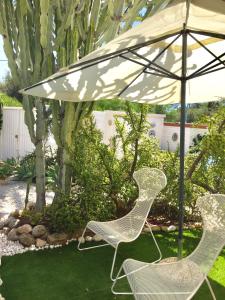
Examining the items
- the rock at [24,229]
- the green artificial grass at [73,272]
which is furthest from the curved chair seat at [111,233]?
the rock at [24,229]

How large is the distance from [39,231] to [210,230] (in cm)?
285

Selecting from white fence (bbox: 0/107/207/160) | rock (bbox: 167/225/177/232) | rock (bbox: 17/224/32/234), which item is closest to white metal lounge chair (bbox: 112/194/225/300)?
rock (bbox: 17/224/32/234)

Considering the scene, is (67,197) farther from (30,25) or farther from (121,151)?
(30,25)

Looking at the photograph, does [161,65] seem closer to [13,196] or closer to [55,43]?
[55,43]

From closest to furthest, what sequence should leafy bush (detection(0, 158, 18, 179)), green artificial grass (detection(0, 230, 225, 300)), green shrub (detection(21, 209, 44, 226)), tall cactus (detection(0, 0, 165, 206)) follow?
green artificial grass (detection(0, 230, 225, 300)) → tall cactus (detection(0, 0, 165, 206)) → green shrub (detection(21, 209, 44, 226)) → leafy bush (detection(0, 158, 18, 179))

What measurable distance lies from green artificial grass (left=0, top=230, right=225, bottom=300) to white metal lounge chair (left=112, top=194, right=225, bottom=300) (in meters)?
0.72

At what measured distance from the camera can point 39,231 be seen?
5332 millimetres

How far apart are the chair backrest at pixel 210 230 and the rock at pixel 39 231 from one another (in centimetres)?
262

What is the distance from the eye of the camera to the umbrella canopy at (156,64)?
3.07 m

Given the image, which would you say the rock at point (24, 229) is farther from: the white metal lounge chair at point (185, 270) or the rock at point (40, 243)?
the white metal lounge chair at point (185, 270)

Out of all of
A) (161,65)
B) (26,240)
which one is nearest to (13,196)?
(26,240)

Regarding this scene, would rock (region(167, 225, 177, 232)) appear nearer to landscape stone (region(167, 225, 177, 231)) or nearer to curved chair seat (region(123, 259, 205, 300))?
landscape stone (region(167, 225, 177, 231))

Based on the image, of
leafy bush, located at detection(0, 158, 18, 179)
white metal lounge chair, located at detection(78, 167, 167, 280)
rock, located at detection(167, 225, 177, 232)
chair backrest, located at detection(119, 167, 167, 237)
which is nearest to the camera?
white metal lounge chair, located at detection(78, 167, 167, 280)

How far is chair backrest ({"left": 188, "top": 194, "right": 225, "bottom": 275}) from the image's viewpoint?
3348 mm
